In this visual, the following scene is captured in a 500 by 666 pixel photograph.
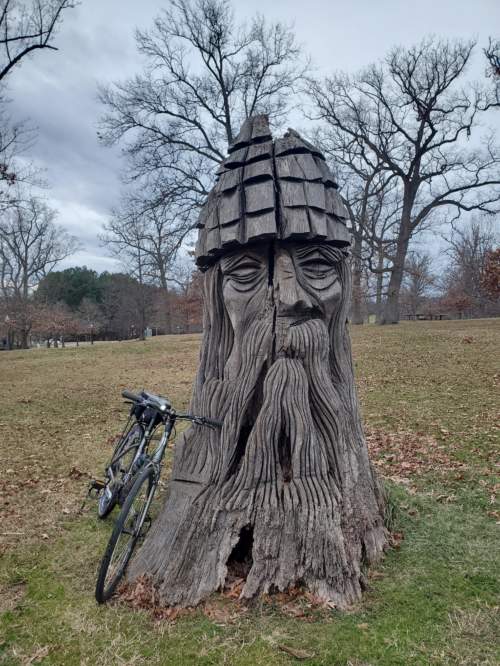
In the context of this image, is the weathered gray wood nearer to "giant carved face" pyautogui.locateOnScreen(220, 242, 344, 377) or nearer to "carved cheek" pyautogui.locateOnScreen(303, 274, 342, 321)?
"giant carved face" pyautogui.locateOnScreen(220, 242, 344, 377)

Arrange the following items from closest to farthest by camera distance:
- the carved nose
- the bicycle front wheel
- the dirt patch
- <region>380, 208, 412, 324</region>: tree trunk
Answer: the bicycle front wheel < the dirt patch < the carved nose < <region>380, 208, 412, 324</region>: tree trunk

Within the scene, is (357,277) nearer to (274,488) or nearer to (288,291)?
(288,291)

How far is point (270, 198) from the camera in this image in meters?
3.26

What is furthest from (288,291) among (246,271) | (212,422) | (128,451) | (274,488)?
(128,451)

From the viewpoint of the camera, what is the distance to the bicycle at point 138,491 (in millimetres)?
2918

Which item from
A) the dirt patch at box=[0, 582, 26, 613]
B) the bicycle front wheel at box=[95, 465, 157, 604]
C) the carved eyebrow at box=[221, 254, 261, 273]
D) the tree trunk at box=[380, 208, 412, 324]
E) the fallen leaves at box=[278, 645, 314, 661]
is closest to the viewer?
the fallen leaves at box=[278, 645, 314, 661]

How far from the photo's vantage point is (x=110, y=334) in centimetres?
4759

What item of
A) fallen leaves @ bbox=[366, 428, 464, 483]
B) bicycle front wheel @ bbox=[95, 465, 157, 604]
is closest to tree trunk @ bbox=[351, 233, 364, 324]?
fallen leaves @ bbox=[366, 428, 464, 483]

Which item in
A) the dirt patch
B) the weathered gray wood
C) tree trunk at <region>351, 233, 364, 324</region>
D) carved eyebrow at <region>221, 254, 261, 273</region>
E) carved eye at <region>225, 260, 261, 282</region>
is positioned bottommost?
the dirt patch

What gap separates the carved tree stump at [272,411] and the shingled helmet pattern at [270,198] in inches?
0.4

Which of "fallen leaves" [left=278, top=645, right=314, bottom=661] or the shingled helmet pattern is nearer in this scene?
"fallen leaves" [left=278, top=645, right=314, bottom=661]

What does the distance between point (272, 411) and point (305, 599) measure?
3.92 ft

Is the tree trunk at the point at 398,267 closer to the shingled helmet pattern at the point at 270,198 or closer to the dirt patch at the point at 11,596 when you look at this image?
the shingled helmet pattern at the point at 270,198

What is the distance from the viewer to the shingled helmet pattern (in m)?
3.27
